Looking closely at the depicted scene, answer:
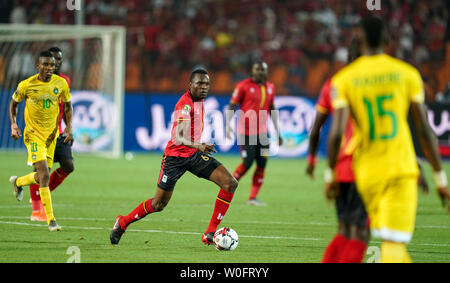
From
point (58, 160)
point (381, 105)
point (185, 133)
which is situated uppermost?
point (381, 105)

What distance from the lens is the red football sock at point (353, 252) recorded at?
5805 millimetres

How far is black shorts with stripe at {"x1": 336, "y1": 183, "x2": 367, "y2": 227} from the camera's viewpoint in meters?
6.00

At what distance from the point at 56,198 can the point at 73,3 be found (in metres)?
15.9

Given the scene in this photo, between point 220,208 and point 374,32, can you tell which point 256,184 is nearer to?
point 220,208

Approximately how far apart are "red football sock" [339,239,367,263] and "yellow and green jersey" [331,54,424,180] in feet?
2.11

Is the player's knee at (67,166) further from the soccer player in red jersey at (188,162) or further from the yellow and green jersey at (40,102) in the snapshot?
the soccer player in red jersey at (188,162)

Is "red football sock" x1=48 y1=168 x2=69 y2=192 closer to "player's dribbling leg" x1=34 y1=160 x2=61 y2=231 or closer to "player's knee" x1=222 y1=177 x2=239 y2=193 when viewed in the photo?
"player's dribbling leg" x1=34 y1=160 x2=61 y2=231

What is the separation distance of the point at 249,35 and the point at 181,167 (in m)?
19.2

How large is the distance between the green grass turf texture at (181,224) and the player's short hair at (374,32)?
1255 mm

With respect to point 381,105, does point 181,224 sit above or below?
below

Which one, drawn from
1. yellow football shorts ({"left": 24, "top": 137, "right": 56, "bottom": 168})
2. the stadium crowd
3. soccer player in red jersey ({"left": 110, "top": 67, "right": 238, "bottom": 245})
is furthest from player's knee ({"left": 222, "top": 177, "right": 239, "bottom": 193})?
the stadium crowd

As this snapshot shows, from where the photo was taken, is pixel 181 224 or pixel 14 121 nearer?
pixel 14 121

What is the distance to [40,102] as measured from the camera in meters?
10.5

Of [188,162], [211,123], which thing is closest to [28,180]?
[188,162]
